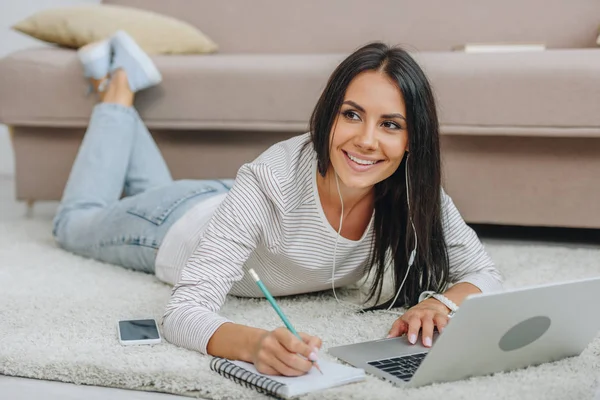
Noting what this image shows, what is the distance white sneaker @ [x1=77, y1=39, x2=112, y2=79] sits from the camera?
82.0 inches

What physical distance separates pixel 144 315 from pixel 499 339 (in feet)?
2.07

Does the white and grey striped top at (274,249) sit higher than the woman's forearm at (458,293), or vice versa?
the white and grey striped top at (274,249)

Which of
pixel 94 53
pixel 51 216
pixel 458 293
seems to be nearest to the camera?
pixel 458 293

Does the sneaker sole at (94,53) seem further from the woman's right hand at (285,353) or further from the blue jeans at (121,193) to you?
the woman's right hand at (285,353)

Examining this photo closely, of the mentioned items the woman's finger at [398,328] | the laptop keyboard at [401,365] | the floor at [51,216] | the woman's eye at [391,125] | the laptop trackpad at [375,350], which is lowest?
the floor at [51,216]

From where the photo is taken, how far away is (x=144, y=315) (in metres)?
1.35

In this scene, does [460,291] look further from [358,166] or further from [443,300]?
[358,166]

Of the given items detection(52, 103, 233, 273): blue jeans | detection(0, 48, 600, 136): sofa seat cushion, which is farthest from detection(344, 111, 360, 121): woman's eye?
detection(0, 48, 600, 136): sofa seat cushion

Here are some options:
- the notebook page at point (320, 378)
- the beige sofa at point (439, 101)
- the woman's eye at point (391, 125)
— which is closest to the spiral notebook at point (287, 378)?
the notebook page at point (320, 378)

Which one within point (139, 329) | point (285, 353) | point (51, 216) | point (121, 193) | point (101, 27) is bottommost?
point (51, 216)

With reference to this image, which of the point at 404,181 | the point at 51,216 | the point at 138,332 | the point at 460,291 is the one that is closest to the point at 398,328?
the point at 460,291

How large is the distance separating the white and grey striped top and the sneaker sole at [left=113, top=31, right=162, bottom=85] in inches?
32.2

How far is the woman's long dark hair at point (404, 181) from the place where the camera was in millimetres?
1195

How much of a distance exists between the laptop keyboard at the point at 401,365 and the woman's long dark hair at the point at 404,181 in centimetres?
26
